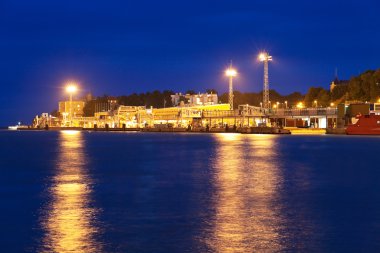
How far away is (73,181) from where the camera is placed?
1012 inches

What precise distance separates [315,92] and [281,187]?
148 meters

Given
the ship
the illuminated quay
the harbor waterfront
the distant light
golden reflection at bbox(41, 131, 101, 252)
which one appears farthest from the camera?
the illuminated quay

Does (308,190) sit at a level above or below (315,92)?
below

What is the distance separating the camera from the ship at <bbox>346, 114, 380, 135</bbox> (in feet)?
341

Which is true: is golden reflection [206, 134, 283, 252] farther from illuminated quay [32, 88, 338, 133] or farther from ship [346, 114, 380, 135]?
illuminated quay [32, 88, 338, 133]

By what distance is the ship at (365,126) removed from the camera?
103919 millimetres

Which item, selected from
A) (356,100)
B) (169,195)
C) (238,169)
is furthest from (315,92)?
(169,195)

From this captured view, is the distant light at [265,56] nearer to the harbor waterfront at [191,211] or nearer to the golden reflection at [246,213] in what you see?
the harbor waterfront at [191,211]

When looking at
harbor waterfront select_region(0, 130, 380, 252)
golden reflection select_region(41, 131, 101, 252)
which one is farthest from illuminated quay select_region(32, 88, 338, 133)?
golden reflection select_region(41, 131, 101, 252)

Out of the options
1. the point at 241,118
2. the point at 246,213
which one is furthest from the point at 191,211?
the point at 241,118

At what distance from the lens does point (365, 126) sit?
107 metres

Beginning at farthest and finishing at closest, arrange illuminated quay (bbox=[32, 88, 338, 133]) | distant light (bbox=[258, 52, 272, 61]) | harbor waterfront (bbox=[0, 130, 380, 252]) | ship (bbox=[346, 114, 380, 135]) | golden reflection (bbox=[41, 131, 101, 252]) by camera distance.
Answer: illuminated quay (bbox=[32, 88, 338, 133]) < distant light (bbox=[258, 52, 272, 61]) < ship (bbox=[346, 114, 380, 135]) < harbor waterfront (bbox=[0, 130, 380, 252]) < golden reflection (bbox=[41, 131, 101, 252])

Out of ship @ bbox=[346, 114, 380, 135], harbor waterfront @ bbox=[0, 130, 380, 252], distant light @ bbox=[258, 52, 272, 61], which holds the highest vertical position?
distant light @ bbox=[258, 52, 272, 61]

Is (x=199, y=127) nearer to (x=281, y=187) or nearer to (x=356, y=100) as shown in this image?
(x=356, y=100)
